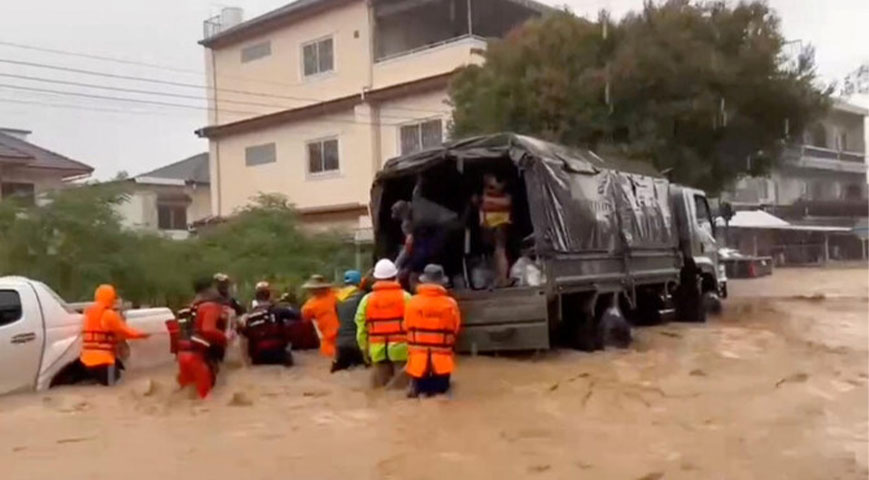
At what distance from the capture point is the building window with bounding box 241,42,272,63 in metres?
31.4

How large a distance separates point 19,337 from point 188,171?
98.0 ft

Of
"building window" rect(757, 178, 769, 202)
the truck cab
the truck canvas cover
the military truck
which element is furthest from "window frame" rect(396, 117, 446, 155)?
"building window" rect(757, 178, 769, 202)

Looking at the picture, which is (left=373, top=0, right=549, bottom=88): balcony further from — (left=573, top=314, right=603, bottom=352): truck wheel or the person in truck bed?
(left=573, top=314, right=603, bottom=352): truck wheel

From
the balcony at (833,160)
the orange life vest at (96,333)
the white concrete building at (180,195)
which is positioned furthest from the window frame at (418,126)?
the balcony at (833,160)

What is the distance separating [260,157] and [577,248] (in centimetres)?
2074

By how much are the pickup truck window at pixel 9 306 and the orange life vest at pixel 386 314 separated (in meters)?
3.56

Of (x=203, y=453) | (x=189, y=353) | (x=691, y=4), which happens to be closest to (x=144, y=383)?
(x=189, y=353)

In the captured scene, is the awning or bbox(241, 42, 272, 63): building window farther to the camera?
the awning

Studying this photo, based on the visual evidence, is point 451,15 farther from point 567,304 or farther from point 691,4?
point 567,304

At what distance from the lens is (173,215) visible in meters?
36.3

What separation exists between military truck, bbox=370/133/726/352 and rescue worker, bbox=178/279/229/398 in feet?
9.28

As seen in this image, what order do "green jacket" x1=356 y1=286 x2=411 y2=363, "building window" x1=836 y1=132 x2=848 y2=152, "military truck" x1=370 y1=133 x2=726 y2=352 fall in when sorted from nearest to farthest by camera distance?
"green jacket" x1=356 y1=286 x2=411 y2=363, "military truck" x1=370 y1=133 x2=726 y2=352, "building window" x1=836 y1=132 x2=848 y2=152

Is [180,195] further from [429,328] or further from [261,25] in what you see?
[429,328]

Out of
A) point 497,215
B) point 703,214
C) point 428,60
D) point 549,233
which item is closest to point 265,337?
point 497,215
